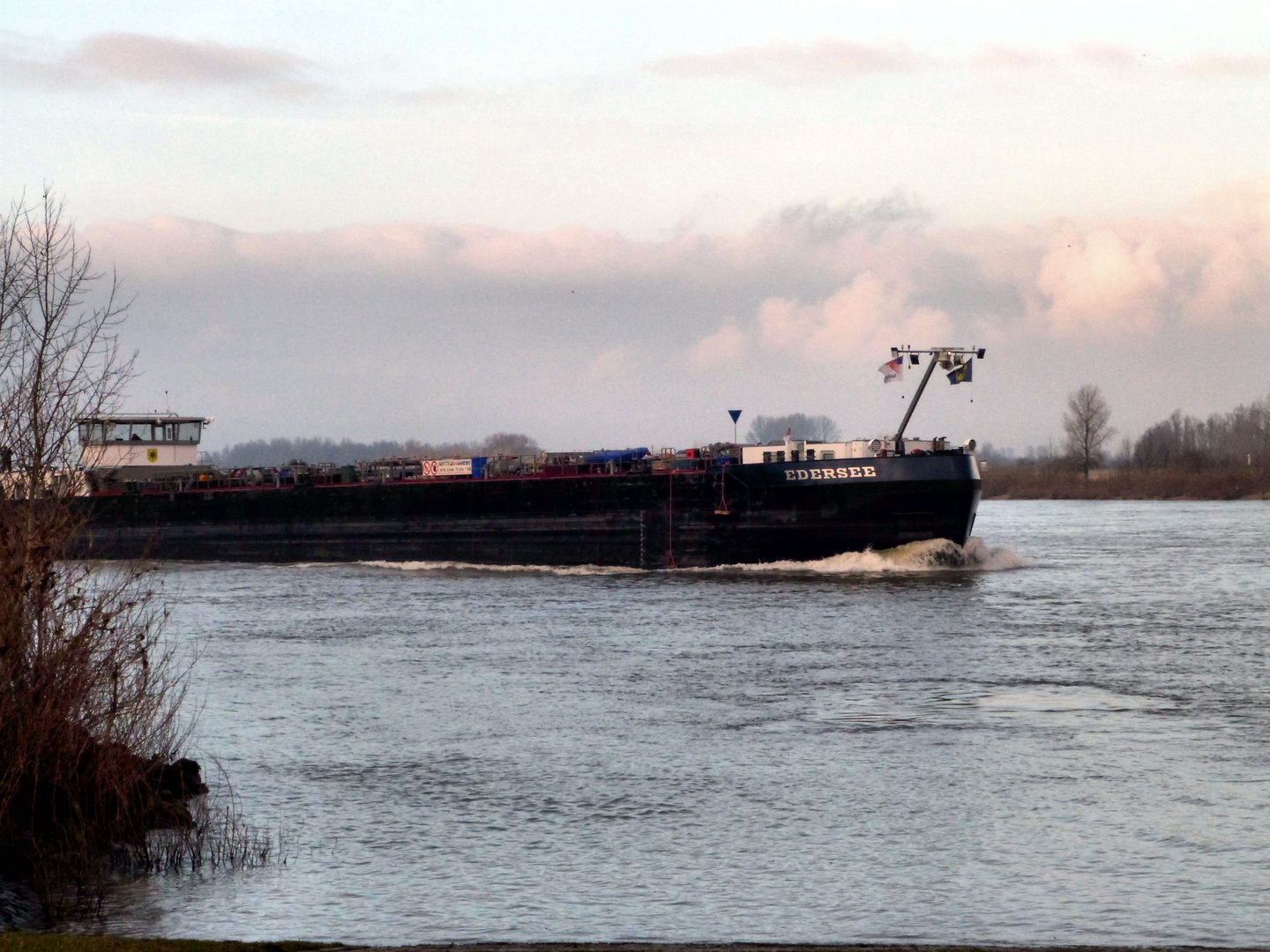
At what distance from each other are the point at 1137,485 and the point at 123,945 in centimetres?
15646

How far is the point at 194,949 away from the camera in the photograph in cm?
1203

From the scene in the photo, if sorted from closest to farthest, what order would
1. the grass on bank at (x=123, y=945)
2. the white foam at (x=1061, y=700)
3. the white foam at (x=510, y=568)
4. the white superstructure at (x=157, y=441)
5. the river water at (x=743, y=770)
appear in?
the grass on bank at (x=123, y=945) < the river water at (x=743, y=770) < the white foam at (x=1061, y=700) < the white foam at (x=510, y=568) < the white superstructure at (x=157, y=441)

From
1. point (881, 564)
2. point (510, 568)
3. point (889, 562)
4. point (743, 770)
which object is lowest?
point (743, 770)

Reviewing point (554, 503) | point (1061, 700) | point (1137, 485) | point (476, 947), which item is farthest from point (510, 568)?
point (1137, 485)

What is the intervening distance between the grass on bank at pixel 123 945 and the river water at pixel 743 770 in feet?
6.43

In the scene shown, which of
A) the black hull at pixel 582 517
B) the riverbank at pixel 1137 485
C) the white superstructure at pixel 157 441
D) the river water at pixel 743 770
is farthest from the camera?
the riverbank at pixel 1137 485

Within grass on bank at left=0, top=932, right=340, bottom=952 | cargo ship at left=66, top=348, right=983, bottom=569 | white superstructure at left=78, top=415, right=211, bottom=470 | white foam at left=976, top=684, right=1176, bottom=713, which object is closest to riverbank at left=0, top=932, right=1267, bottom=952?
grass on bank at left=0, top=932, right=340, bottom=952

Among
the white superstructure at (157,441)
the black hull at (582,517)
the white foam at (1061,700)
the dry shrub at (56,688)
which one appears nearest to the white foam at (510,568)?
the black hull at (582,517)

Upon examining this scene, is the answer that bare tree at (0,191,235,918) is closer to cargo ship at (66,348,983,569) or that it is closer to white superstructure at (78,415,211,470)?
cargo ship at (66,348,983,569)

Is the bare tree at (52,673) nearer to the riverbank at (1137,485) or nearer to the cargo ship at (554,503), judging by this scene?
the cargo ship at (554,503)

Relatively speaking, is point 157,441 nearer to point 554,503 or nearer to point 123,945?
point 554,503

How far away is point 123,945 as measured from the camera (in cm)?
1177

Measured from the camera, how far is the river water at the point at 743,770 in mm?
15148

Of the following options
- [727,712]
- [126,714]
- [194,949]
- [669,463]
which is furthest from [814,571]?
[194,949]
